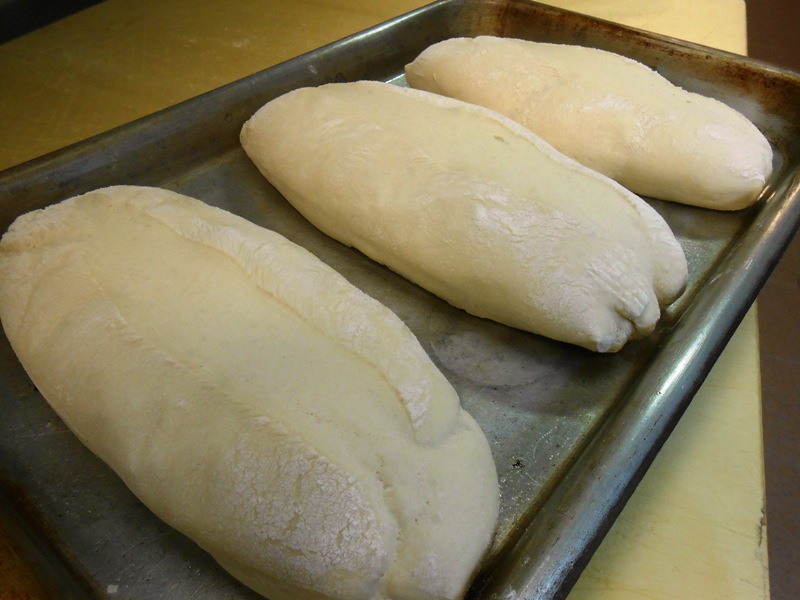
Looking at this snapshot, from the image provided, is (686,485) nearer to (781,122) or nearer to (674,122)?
(674,122)

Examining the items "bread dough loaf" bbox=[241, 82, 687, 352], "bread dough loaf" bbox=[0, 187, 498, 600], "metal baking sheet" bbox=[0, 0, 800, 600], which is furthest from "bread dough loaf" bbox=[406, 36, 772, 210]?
"bread dough loaf" bbox=[0, 187, 498, 600]

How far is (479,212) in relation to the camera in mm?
1116

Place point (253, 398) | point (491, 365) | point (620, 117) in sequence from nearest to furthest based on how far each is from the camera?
1. point (253, 398)
2. point (491, 365)
3. point (620, 117)

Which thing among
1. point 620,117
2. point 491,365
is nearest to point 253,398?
point 491,365

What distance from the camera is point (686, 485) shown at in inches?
38.8

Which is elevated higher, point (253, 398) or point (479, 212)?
point (479, 212)

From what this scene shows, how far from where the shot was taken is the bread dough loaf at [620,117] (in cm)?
132

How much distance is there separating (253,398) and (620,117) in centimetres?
108

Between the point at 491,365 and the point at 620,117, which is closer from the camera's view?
the point at 491,365

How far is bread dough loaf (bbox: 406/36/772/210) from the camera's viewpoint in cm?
132

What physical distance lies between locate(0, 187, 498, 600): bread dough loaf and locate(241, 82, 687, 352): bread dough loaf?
8.3 inches

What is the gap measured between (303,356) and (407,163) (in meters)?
0.52

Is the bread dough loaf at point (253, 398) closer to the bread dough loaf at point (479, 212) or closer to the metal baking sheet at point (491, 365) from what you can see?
the metal baking sheet at point (491, 365)

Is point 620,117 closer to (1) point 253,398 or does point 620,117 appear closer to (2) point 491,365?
(2) point 491,365
